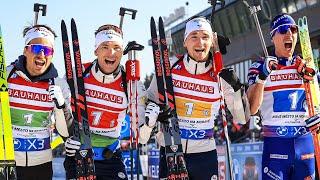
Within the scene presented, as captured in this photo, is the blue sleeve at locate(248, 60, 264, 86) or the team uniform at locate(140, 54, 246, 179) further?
the blue sleeve at locate(248, 60, 264, 86)

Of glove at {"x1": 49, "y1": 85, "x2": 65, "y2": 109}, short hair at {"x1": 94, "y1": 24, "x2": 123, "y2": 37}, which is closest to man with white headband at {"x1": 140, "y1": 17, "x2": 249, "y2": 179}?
short hair at {"x1": 94, "y1": 24, "x2": 123, "y2": 37}

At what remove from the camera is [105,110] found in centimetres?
602

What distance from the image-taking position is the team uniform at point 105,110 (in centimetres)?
593

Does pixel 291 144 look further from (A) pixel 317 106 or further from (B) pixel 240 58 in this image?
(B) pixel 240 58

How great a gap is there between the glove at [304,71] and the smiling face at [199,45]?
3.84 ft

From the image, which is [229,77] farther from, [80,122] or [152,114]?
[80,122]

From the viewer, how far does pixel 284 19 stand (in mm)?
6570

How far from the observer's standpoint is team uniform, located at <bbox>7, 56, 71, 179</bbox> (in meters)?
5.70

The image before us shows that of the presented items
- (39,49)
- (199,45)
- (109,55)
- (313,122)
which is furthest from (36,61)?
(313,122)

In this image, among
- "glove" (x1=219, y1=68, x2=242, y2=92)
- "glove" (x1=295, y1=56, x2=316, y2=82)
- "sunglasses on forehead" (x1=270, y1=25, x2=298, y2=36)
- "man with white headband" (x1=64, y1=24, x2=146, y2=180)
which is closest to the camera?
"glove" (x1=219, y1=68, x2=242, y2=92)

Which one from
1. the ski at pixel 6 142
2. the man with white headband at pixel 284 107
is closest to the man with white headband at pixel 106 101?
the ski at pixel 6 142

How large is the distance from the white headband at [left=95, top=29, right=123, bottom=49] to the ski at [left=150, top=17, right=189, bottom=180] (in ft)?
1.33

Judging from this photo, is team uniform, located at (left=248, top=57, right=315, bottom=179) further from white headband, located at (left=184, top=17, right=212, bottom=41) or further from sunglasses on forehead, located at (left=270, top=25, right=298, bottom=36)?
white headband, located at (left=184, top=17, right=212, bottom=41)

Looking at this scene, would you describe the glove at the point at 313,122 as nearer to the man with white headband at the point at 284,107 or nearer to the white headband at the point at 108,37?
the man with white headband at the point at 284,107
